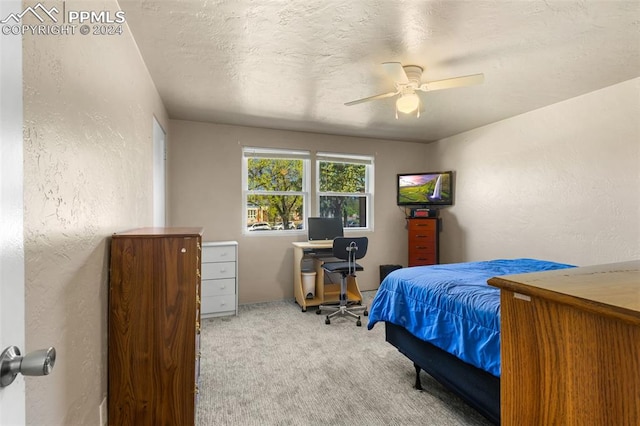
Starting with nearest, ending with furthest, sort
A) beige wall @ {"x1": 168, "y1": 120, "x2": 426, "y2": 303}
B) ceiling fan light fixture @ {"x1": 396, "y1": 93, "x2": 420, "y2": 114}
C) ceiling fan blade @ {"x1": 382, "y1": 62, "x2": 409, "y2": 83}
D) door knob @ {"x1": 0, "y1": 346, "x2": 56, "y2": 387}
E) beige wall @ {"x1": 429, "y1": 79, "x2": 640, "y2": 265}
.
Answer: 1. door knob @ {"x1": 0, "y1": 346, "x2": 56, "y2": 387}
2. ceiling fan blade @ {"x1": 382, "y1": 62, "x2": 409, "y2": 83}
3. ceiling fan light fixture @ {"x1": 396, "y1": 93, "x2": 420, "y2": 114}
4. beige wall @ {"x1": 429, "y1": 79, "x2": 640, "y2": 265}
5. beige wall @ {"x1": 168, "y1": 120, "x2": 426, "y2": 303}

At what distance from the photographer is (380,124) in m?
4.18

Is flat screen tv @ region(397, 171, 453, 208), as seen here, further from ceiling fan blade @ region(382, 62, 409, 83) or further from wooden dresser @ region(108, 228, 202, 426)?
wooden dresser @ region(108, 228, 202, 426)

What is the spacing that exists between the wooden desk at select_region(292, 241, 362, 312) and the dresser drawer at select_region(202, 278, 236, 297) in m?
0.87

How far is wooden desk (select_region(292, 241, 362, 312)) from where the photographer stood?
3957mm

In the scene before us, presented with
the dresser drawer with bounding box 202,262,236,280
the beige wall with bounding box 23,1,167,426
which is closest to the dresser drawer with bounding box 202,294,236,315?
the dresser drawer with bounding box 202,262,236,280

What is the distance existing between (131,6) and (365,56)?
1.56 meters

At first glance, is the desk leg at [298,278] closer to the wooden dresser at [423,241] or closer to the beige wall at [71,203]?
the wooden dresser at [423,241]

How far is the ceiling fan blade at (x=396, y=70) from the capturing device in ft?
7.09

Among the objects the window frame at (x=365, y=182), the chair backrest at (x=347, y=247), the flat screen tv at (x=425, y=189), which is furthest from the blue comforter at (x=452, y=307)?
the window frame at (x=365, y=182)

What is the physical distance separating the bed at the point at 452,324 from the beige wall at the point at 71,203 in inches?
72.6

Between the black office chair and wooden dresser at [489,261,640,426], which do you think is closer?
wooden dresser at [489,261,640,426]

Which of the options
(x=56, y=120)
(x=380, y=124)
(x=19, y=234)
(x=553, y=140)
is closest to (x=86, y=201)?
(x=56, y=120)

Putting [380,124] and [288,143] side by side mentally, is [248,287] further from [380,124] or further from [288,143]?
[380,124]

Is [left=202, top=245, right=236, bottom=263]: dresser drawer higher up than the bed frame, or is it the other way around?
[left=202, top=245, right=236, bottom=263]: dresser drawer
